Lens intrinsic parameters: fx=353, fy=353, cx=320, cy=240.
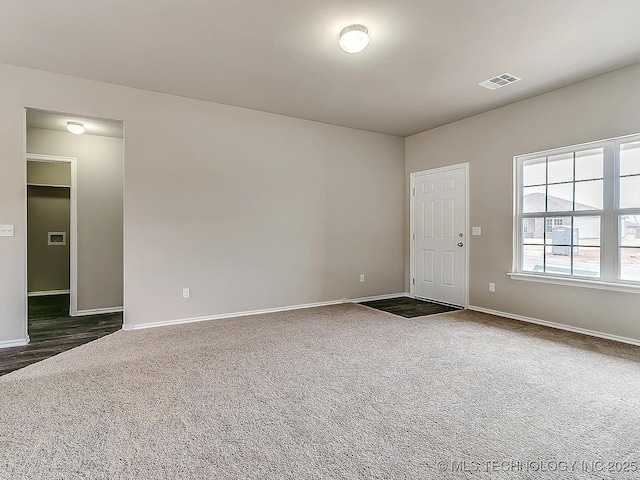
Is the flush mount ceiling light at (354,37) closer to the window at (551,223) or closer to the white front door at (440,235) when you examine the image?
the white front door at (440,235)

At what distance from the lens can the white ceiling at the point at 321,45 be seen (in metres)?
2.56

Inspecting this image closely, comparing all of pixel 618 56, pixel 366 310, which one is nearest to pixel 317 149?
pixel 366 310

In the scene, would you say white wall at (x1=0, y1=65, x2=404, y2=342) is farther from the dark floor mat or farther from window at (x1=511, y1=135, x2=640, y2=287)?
window at (x1=511, y1=135, x2=640, y2=287)

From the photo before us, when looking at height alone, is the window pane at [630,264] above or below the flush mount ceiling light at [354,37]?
below

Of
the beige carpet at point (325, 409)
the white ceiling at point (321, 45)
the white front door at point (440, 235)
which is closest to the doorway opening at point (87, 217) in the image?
the white ceiling at point (321, 45)

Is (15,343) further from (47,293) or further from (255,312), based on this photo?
(47,293)

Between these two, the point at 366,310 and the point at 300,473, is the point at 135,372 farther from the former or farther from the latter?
the point at 366,310

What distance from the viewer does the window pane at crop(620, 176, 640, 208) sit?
348 cm

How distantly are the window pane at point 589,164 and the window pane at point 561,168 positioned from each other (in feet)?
0.26

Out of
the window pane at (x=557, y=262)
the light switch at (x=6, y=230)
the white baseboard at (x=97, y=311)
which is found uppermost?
the light switch at (x=6, y=230)

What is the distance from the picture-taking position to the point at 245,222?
4.67m

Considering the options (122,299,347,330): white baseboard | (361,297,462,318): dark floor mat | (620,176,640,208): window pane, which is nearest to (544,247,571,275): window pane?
(620,176,640,208): window pane

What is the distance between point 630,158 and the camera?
3539mm

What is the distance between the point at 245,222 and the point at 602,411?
154 inches
